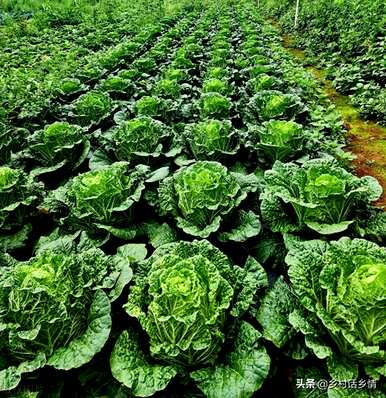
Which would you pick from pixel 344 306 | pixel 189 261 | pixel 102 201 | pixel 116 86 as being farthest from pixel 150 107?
pixel 344 306

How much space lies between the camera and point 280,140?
4.07 m

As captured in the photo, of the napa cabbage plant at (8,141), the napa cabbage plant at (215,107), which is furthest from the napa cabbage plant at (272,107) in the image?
the napa cabbage plant at (8,141)

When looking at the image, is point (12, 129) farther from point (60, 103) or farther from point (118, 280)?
point (118, 280)

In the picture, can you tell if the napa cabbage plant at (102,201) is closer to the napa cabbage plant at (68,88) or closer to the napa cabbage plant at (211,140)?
the napa cabbage plant at (211,140)

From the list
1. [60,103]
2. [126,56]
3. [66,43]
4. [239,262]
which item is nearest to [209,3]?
[66,43]

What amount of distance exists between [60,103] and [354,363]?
5.73 metres

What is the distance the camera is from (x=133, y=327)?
2445 millimetres

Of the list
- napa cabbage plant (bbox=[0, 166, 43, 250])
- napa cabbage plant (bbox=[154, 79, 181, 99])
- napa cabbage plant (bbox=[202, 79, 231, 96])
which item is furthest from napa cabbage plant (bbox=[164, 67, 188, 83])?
napa cabbage plant (bbox=[0, 166, 43, 250])

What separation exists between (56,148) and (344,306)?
11.1ft

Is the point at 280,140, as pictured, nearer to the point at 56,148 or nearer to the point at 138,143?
the point at 138,143

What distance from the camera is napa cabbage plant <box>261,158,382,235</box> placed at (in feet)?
9.53

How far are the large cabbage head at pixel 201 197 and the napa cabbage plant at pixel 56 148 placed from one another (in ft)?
5.16

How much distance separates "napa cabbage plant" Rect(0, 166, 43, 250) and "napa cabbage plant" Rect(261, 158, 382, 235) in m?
2.17

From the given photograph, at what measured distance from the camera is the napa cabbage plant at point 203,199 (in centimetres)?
311
